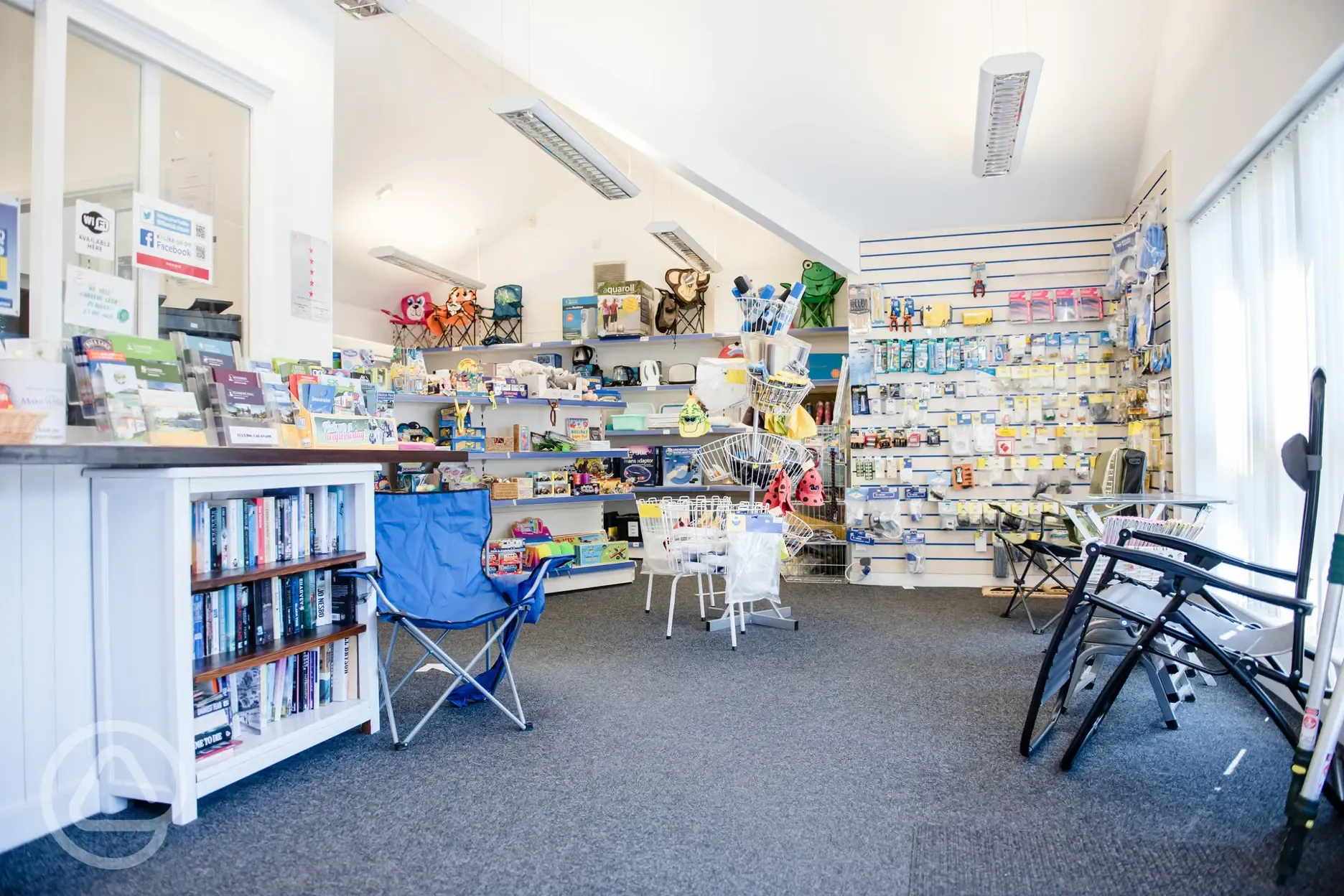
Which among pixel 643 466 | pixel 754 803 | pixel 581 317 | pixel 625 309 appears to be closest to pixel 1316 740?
pixel 754 803

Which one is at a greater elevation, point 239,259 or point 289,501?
point 239,259

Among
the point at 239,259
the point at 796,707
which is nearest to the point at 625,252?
the point at 239,259

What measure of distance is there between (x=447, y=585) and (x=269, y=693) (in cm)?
79

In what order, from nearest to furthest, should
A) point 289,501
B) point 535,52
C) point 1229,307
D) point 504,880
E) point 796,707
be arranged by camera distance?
point 504,880
point 289,501
point 796,707
point 1229,307
point 535,52

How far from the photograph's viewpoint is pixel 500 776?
2.59 metres

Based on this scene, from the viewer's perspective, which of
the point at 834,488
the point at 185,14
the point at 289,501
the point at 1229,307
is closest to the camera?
the point at 289,501

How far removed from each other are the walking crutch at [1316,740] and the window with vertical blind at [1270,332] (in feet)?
4.42

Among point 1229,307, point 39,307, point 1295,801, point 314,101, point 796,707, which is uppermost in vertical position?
point 314,101

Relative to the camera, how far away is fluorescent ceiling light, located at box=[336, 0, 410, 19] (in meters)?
3.56

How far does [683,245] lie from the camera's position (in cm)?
739

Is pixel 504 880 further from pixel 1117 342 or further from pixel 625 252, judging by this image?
pixel 625 252

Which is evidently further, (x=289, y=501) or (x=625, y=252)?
(x=625, y=252)

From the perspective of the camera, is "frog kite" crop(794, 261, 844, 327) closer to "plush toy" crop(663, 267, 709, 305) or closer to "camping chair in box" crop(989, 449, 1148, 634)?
"plush toy" crop(663, 267, 709, 305)

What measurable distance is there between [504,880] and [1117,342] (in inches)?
219
